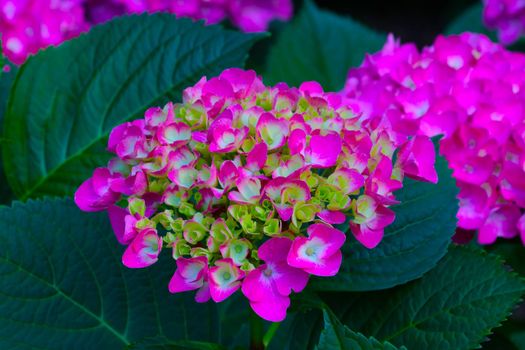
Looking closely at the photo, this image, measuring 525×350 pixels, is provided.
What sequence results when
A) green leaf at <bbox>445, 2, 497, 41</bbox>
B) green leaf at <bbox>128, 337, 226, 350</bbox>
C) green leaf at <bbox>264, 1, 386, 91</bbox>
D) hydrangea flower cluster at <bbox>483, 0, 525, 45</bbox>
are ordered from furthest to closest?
1. green leaf at <bbox>445, 2, 497, 41</bbox>
2. green leaf at <bbox>264, 1, 386, 91</bbox>
3. hydrangea flower cluster at <bbox>483, 0, 525, 45</bbox>
4. green leaf at <bbox>128, 337, 226, 350</bbox>

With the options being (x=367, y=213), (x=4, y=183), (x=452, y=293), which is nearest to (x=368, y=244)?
(x=367, y=213)

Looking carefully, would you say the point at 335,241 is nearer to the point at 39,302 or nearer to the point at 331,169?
the point at 331,169

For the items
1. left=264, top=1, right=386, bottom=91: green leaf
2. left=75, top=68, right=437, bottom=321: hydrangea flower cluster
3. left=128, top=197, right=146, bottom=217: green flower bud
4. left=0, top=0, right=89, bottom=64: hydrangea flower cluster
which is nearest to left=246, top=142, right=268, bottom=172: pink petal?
left=75, top=68, right=437, bottom=321: hydrangea flower cluster

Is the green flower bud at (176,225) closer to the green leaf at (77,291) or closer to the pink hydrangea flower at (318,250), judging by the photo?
the pink hydrangea flower at (318,250)

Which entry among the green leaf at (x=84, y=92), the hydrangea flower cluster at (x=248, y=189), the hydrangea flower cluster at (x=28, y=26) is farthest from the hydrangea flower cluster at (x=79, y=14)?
the hydrangea flower cluster at (x=248, y=189)

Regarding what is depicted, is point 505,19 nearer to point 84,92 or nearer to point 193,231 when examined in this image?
point 84,92

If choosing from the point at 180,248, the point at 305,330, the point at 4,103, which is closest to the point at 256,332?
the point at 305,330

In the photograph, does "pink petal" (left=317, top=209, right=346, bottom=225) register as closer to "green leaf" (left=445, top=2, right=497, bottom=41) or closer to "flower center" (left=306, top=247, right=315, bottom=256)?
"flower center" (left=306, top=247, right=315, bottom=256)
